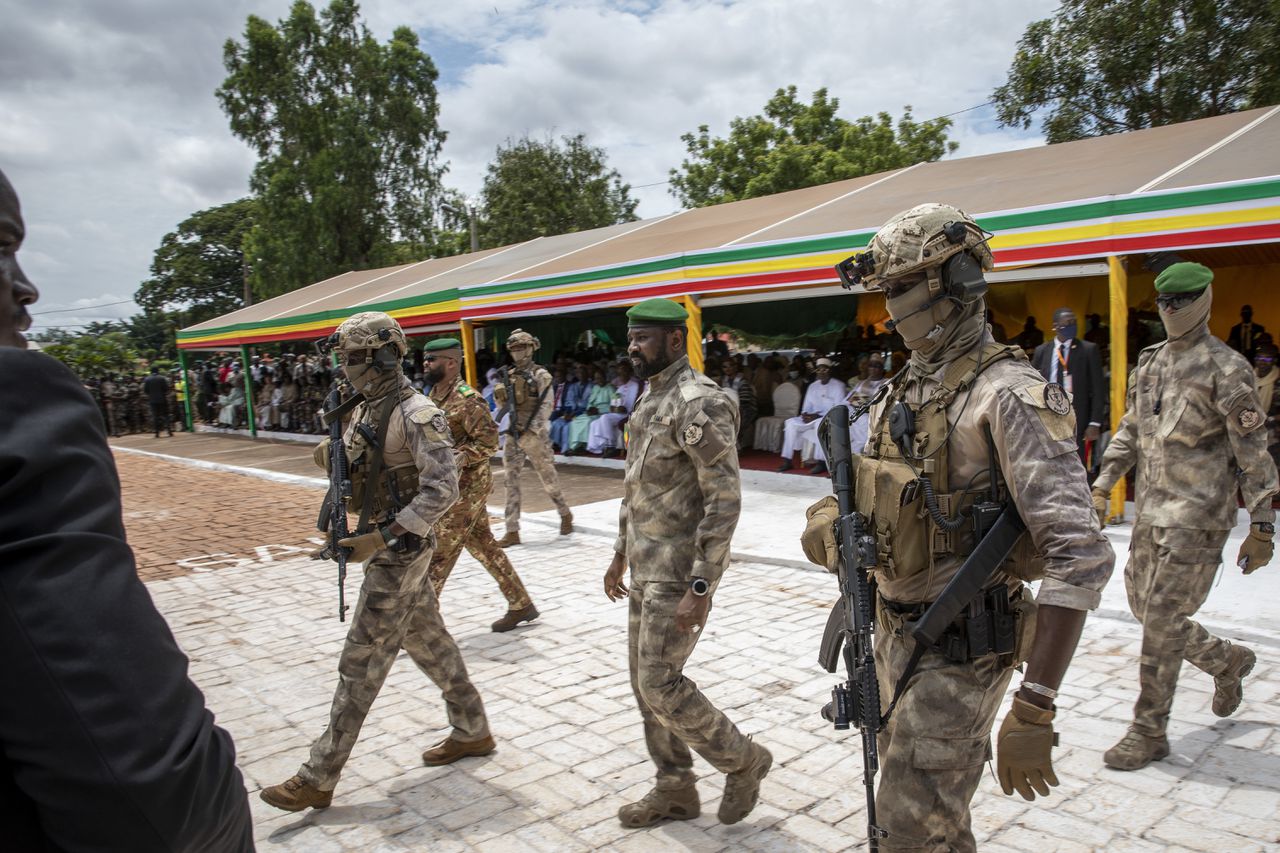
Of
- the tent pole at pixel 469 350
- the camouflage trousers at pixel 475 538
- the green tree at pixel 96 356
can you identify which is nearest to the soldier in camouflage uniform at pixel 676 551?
the camouflage trousers at pixel 475 538

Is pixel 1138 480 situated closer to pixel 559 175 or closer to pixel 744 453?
pixel 744 453

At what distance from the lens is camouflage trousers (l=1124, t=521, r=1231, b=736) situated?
379 cm

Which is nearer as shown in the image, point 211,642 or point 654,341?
point 654,341

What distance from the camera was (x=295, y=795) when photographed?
362cm

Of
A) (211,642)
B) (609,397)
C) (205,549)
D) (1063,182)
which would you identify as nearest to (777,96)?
(609,397)

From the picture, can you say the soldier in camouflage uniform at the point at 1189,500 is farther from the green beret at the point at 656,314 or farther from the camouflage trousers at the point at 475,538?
the camouflage trousers at the point at 475,538

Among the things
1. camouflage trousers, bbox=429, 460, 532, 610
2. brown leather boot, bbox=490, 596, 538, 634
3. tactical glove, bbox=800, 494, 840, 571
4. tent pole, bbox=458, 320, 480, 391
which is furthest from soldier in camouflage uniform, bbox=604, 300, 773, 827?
tent pole, bbox=458, 320, 480, 391

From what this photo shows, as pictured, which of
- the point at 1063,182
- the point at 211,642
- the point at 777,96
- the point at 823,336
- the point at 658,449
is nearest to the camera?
the point at 658,449

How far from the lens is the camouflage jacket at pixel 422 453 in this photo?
3.77m

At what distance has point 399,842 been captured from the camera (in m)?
3.45

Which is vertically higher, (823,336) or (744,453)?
(823,336)

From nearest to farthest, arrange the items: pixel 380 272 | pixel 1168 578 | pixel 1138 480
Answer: pixel 1168 578 → pixel 1138 480 → pixel 380 272

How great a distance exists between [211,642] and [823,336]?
14.2 m

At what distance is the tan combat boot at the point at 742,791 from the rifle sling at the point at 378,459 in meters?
1.96
